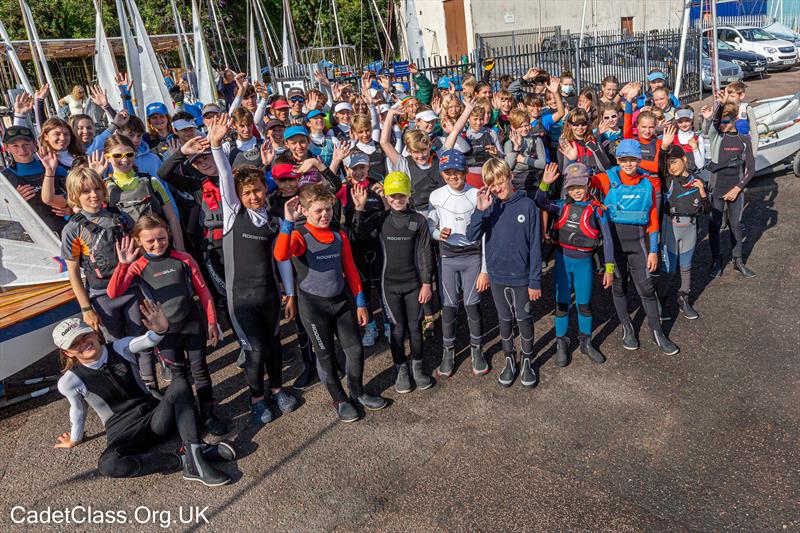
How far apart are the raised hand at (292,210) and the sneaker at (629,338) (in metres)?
3.60

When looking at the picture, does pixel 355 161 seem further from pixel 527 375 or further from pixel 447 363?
pixel 527 375

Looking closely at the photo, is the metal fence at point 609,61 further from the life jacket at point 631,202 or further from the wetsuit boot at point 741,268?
the life jacket at point 631,202

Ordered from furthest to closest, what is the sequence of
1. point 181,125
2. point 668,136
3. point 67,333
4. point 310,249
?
point 181,125 < point 668,136 < point 310,249 < point 67,333

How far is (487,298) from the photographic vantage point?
781cm

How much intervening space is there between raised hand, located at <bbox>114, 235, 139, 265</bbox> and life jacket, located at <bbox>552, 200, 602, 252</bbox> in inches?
154

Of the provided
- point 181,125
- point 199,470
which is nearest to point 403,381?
point 199,470

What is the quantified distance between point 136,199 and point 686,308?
593 centimetres

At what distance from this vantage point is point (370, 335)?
6.86 meters

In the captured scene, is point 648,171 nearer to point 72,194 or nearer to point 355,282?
point 355,282

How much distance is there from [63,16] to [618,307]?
33.2m

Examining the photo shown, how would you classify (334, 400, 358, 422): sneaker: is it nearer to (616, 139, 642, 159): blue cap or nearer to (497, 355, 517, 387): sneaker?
(497, 355, 517, 387): sneaker

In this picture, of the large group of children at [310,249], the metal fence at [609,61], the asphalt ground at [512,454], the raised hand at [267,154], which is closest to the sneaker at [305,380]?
the large group of children at [310,249]

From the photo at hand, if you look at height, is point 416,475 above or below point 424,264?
below

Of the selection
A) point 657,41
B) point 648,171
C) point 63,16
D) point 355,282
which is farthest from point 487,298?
point 63,16
